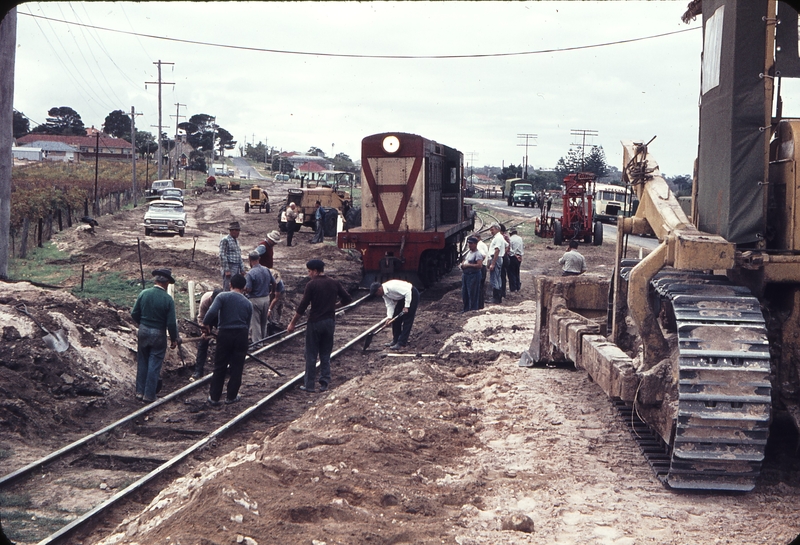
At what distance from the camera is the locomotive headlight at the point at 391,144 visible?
20.8m

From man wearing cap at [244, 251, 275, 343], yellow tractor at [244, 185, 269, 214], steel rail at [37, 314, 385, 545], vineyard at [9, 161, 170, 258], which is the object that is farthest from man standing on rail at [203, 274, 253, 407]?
yellow tractor at [244, 185, 269, 214]

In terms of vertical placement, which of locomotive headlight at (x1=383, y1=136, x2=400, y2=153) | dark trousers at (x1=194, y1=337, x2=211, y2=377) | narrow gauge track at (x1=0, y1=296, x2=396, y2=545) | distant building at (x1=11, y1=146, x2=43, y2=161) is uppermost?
distant building at (x1=11, y1=146, x2=43, y2=161)

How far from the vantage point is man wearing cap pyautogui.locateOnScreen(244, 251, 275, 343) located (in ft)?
44.7

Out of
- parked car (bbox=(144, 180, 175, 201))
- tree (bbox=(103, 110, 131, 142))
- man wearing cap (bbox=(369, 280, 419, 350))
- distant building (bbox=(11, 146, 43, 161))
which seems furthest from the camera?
tree (bbox=(103, 110, 131, 142))

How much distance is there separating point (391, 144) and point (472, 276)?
5.22 meters

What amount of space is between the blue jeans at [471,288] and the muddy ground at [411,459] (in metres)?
2.73

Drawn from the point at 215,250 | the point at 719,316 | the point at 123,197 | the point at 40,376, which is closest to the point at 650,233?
the point at 719,316

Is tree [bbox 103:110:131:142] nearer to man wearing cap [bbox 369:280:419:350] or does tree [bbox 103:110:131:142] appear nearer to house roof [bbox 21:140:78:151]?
house roof [bbox 21:140:78:151]

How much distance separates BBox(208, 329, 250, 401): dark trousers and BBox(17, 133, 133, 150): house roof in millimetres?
117097

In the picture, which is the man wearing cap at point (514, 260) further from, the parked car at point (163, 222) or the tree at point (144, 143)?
the tree at point (144, 143)

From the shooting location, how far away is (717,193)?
21.0 feet

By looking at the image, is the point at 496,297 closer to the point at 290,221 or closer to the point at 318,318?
the point at 318,318

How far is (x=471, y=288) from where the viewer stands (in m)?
17.2

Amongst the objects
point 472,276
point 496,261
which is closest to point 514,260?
point 496,261
